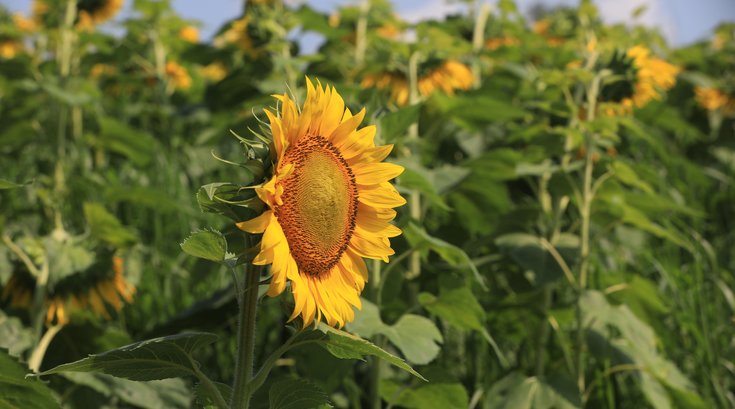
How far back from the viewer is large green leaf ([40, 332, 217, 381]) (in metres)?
1.18

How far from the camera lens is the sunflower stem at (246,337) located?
1204 mm

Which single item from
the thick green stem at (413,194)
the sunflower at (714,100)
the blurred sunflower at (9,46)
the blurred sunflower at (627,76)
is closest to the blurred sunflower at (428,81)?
the thick green stem at (413,194)

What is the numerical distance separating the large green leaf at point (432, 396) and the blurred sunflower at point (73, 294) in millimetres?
694

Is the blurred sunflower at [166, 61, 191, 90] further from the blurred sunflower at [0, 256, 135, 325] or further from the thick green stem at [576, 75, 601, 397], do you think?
the thick green stem at [576, 75, 601, 397]

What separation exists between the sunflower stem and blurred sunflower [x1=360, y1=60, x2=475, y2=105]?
1.34 meters

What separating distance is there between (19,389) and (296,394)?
0.42 m

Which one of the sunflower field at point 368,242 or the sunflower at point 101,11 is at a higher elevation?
the sunflower at point 101,11

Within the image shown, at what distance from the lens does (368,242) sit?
4.31 feet

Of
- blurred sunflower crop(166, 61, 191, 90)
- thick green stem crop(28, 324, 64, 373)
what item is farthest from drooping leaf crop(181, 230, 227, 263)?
blurred sunflower crop(166, 61, 191, 90)

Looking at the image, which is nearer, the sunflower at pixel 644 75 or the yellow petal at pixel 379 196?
the yellow petal at pixel 379 196

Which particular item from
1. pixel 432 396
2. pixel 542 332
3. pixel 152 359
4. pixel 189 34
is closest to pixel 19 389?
pixel 152 359

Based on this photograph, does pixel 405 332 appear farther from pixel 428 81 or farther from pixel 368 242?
pixel 428 81

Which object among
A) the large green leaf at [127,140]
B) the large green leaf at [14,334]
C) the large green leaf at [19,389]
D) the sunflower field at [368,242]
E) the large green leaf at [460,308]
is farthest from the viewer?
the large green leaf at [127,140]

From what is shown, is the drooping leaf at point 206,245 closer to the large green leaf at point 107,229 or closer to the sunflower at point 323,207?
the sunflower at point 323,207
